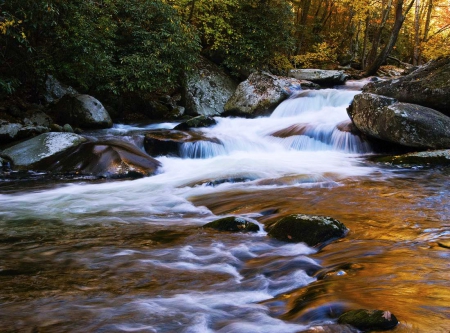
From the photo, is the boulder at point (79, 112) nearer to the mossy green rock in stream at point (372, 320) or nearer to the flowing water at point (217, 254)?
the flowing water at point (217, 254)

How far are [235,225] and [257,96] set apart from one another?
10202mm

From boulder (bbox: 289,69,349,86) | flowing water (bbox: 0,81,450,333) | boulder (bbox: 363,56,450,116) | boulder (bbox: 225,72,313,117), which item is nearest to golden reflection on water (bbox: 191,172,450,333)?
flowing water (bbox: 0,81,450,333)

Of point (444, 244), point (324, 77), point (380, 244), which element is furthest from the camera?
point (324, 77)

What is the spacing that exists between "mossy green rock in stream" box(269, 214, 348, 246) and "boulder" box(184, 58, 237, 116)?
11.4m

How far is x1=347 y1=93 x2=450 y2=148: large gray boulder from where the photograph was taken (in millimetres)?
8805

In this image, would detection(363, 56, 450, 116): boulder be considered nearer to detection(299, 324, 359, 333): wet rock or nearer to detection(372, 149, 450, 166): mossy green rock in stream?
detection(372, 149, 450, 166): mossy green rock in stream

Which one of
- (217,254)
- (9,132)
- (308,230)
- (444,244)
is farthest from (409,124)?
(9,132)

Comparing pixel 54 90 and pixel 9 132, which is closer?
pixel 9 132

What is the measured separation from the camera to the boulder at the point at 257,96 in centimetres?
1416

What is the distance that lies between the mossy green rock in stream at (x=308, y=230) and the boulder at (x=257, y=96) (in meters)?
10.1

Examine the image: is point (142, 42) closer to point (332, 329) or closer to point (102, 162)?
point (102, 162)

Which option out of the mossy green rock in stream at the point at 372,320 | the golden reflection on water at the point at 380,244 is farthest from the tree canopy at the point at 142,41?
the mossy green rock in stream at the point at 372,320

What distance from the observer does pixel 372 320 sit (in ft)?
7.32

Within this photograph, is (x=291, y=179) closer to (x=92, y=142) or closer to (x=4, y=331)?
(x=92, y=142)
